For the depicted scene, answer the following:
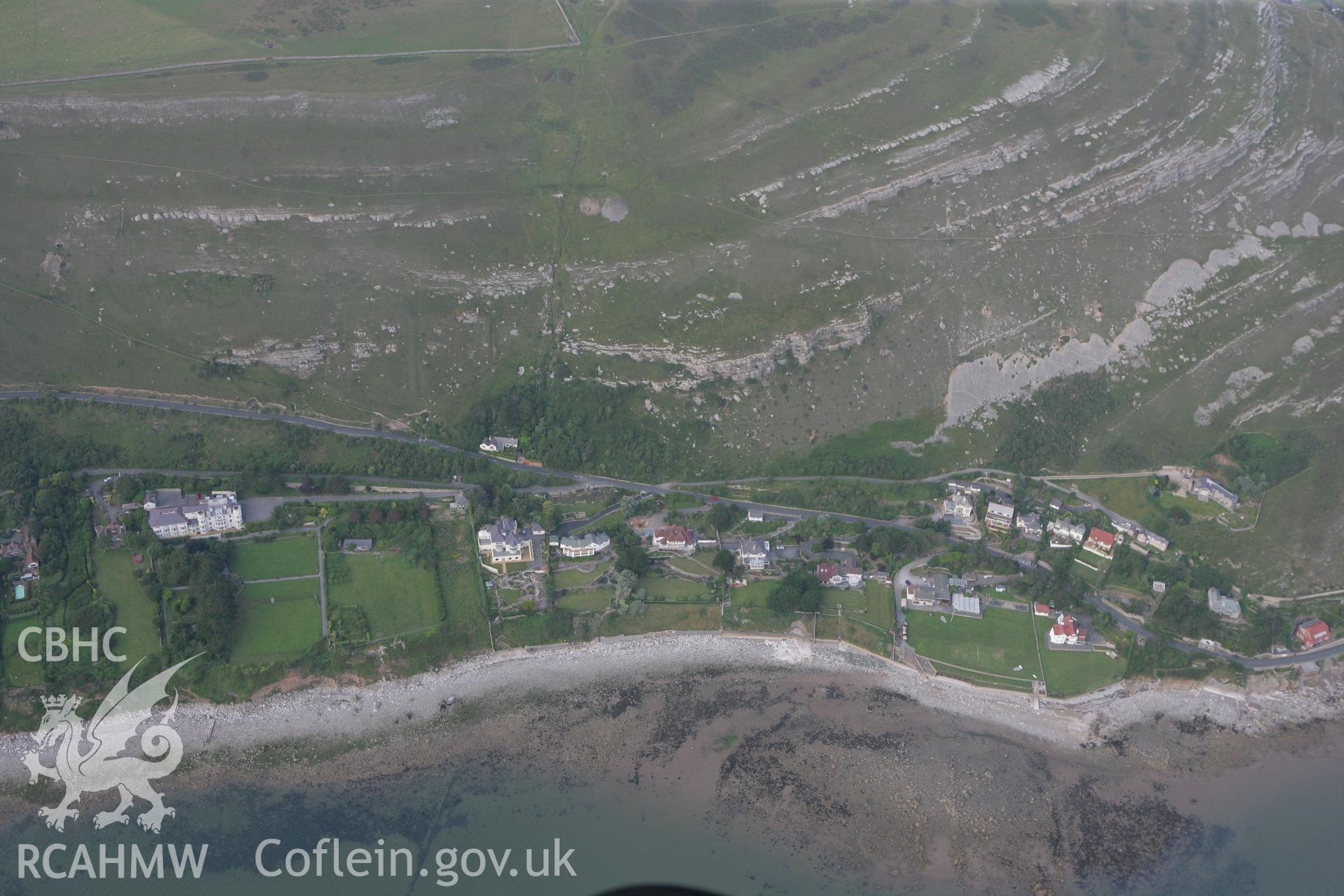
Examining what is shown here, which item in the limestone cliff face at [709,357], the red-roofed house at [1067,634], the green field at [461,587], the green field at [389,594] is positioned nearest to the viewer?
the green field at [389,594]

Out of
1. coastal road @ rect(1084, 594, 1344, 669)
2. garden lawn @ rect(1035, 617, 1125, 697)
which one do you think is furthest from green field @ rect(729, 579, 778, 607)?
coastal road @ rect(1084, 594, 1344, 669)

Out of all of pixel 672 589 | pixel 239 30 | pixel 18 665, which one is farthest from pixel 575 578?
pixel 239 30

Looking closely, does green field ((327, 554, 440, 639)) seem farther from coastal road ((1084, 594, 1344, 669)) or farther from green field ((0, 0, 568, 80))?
green field ((0, 0, 568, 80))

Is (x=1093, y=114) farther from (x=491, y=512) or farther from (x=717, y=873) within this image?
(x=717, y=873)

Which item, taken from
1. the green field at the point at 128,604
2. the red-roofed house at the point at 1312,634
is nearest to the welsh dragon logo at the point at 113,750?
the green field at the point at 128,604

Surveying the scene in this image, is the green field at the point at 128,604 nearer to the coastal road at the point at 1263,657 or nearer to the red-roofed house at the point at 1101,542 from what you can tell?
the coastal road at the point at 1263,657

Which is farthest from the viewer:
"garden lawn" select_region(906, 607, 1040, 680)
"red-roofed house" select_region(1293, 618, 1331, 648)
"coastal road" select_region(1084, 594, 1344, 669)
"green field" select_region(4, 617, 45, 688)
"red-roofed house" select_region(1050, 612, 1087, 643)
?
"red-roofed house" select_region(1293, 618, 1331, 648)
